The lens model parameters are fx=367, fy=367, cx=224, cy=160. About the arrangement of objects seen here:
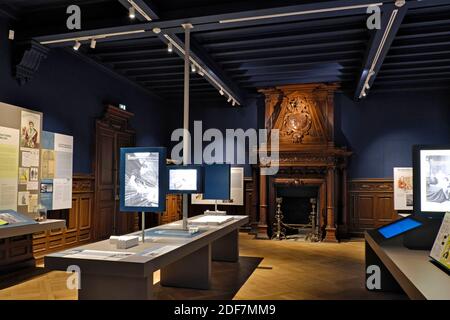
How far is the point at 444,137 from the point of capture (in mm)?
8648

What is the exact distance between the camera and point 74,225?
6.57m

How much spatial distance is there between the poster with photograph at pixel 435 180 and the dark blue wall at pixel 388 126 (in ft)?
20.6

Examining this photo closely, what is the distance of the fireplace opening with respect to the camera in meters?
8.80

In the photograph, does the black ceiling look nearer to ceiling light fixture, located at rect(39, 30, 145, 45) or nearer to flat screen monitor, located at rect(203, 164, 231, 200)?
ceiling light fixture, located at rect(39, 30, 145, 45)

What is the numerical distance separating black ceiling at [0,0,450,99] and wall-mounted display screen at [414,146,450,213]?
229 centimetres

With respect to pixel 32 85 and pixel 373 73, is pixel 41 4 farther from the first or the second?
pixel 373 73

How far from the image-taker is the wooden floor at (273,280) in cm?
424

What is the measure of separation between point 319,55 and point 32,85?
189 inches

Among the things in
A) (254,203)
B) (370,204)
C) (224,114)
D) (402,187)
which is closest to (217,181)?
(254,203)

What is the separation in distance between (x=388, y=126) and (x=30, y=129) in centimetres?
771

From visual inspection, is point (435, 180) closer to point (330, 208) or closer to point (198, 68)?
point (198, 68)

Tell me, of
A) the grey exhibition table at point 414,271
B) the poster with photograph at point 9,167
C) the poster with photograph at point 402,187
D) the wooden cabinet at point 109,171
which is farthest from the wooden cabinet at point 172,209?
the grey exhibition table at point 414,271

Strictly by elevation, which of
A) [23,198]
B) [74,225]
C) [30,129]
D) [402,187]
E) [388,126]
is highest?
[388,126]

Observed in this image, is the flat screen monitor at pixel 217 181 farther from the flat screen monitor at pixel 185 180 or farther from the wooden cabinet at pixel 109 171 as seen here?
the wooden cabinet at pixel 109 171
